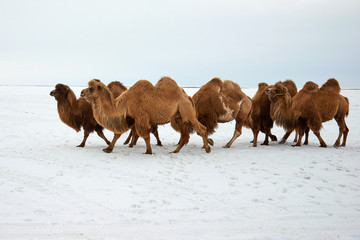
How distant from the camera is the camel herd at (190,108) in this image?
8.02 meters

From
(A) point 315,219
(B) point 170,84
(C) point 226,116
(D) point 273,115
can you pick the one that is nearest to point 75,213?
(A) point 315,219

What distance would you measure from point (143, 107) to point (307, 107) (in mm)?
4504

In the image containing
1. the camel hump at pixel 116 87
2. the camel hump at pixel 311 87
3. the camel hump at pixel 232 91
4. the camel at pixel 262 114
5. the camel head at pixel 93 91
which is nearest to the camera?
the camel head at pixel 93 91

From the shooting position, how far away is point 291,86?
10.6m

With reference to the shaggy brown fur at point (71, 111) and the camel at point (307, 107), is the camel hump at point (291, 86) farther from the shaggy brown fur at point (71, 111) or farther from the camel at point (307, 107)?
the shaggy brown fur at point (71, 111)

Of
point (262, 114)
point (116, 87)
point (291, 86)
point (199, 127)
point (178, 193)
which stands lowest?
point (178, 193)

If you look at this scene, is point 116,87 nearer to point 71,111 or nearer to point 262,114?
point 71,111

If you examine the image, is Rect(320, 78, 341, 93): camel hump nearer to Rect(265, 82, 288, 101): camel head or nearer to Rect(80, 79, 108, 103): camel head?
Rect(265, 82, 288, 101): camel head

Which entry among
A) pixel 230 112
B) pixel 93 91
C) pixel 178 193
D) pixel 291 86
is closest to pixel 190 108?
pixel 230 112

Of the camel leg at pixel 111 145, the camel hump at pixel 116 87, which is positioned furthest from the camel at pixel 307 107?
the camel leg at pixel 111 145

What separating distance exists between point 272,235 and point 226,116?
17.7ft

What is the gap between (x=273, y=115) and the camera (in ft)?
31.4

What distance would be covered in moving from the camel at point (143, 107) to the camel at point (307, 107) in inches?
94.5

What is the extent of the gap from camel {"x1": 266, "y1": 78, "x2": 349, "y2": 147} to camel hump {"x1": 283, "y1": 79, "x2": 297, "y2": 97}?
28.6 inches
